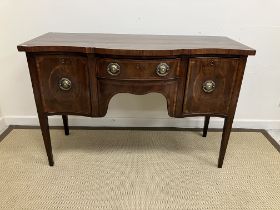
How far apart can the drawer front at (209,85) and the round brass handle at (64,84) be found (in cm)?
57

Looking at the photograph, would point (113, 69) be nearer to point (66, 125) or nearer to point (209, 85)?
point (209, 85)

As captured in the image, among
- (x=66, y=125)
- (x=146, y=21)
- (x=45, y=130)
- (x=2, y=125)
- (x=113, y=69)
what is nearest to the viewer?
(x=113, y=69)

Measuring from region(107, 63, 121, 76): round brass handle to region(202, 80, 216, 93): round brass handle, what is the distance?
421 millimetres

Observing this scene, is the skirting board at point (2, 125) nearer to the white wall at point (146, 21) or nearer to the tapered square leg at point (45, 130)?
the white wall at point (146, 21)

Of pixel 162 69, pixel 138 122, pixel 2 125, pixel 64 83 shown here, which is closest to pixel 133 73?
pixel 162 69

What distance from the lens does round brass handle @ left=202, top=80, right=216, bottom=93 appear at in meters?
1.09

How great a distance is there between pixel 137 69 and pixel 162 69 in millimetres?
115

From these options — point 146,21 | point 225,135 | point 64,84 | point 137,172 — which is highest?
point 146,21

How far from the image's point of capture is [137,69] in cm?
103

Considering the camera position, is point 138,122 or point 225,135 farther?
point 138,122

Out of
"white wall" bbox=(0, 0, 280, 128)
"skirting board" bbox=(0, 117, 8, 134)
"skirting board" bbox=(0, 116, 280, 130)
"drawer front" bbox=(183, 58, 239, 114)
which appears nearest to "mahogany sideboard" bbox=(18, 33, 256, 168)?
"drawer front" bbox=(183, 58, 239, 114)

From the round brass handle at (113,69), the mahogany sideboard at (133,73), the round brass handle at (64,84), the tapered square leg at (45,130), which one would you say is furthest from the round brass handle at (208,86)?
the tapered square leg at (45,130)

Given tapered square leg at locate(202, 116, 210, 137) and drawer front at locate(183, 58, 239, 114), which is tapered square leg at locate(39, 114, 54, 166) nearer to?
drawer front at locate(183, 58, 239, 114)

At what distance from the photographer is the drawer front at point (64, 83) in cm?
104
